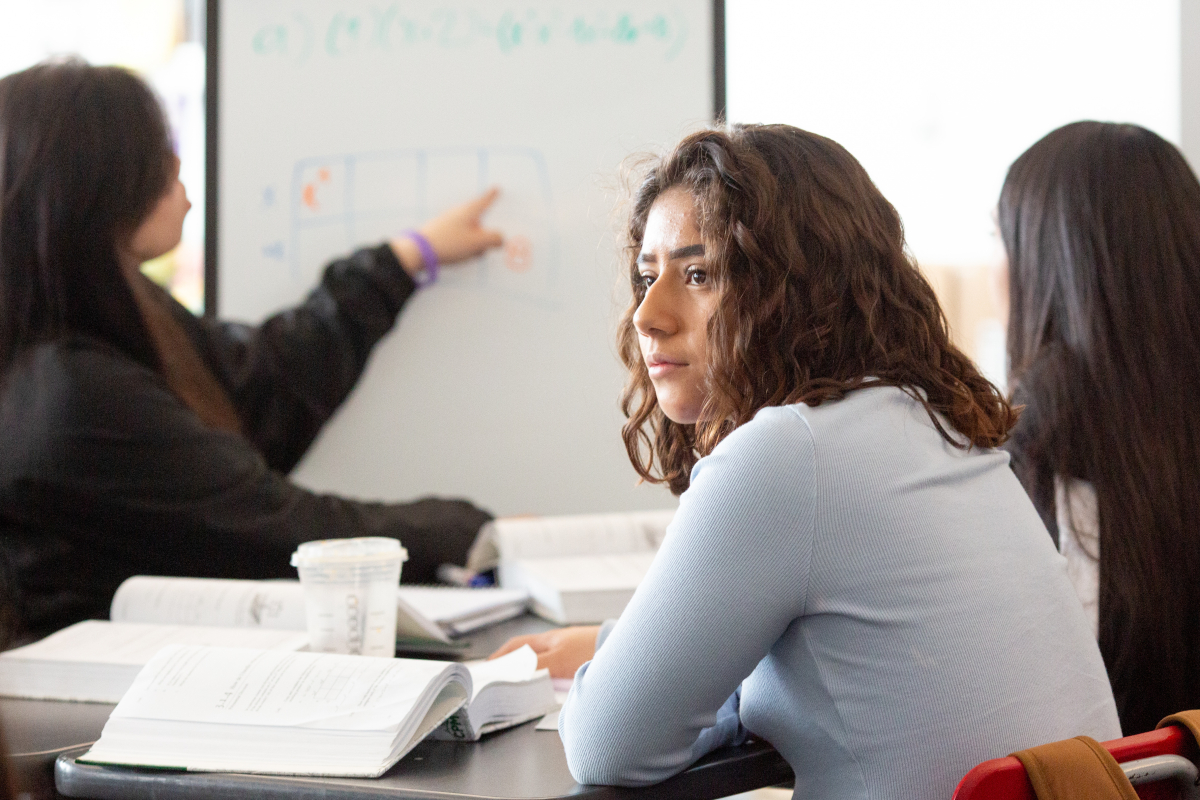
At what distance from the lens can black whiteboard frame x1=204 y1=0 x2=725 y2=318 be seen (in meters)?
1.98

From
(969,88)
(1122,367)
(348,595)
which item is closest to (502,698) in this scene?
(348,595)

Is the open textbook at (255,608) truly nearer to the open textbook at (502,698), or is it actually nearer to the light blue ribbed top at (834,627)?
the open textbook at (502,698)

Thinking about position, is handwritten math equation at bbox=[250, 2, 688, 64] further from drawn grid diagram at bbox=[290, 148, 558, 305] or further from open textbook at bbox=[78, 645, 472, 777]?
open textbook at bbox=[78, 645, 472, 777]

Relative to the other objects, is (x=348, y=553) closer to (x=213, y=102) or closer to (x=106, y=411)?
(x=106, y=411)

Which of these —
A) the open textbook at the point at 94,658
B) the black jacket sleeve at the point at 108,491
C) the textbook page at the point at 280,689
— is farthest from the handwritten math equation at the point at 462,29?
the textbook page at the point at 280,689

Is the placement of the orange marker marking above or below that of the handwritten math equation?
below

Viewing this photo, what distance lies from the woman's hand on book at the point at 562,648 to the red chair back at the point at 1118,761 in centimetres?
46

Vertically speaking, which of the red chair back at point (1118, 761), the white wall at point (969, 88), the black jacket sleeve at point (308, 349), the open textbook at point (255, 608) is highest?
the white wall at point (969, 88)

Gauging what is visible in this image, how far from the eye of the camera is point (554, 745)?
2.94 feet

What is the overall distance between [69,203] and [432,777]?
1176mm

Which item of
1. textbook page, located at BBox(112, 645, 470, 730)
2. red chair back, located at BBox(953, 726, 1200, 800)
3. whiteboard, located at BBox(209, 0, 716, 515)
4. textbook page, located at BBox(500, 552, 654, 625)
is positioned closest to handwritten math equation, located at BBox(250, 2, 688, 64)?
whiteboard, located at BBox(209, 0, 716, 515)

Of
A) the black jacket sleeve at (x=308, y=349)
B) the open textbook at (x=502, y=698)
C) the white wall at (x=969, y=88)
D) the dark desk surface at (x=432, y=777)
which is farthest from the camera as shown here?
the white wall at (x=969, y=88)

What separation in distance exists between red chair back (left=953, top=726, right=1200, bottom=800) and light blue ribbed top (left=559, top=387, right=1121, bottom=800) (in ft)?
0.21

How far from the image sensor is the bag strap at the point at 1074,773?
0.67m
